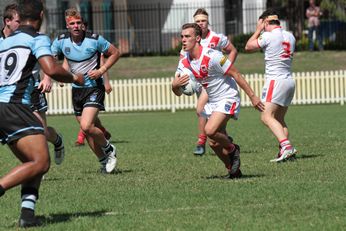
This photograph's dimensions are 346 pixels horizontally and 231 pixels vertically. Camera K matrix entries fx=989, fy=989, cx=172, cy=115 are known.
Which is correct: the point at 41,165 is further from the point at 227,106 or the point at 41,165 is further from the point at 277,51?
the point at 277,51

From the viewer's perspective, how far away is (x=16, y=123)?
8.42 m

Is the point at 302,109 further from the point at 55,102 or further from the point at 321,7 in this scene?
the point at 321,7

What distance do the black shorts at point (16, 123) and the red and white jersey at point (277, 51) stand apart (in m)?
6.15

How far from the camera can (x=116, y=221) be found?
28.3 ft

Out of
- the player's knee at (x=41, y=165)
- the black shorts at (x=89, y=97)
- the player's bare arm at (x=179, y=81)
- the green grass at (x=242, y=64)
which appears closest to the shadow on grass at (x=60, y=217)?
the player's knee at (x=41, y=165)

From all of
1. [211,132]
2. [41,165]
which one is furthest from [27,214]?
[211,132]

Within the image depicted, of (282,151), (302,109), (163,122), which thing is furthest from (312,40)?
(282,151)

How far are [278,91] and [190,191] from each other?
3945 mm

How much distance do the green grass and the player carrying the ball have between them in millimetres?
25985

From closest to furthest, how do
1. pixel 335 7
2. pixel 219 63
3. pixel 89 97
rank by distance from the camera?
1. pixel 219 63
2. pixel 89 97
3. pixel 335 7

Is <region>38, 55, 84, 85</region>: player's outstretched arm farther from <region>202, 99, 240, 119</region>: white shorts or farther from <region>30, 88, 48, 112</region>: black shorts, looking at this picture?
<region>30, 88, 48, 112</region>: black shorts

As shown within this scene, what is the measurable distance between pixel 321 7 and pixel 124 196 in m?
35.0

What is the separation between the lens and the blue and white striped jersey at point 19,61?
8.49m

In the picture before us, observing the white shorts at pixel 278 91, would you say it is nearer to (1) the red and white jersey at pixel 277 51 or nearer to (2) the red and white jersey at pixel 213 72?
(1) the red and white jersey at pixel 277 51
